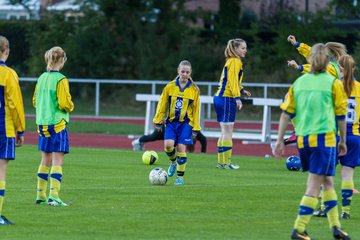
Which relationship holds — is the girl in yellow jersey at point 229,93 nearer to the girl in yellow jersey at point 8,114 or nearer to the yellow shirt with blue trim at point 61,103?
the yellow shirt with blue trim at point 61,103

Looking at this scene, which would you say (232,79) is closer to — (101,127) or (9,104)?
(9,104)

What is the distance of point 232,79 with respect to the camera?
19.0m

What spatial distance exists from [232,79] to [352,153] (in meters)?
7.15

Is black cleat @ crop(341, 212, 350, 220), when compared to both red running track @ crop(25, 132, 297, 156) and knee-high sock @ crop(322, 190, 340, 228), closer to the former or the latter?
knee-high sock @ crop(322, 190, 340, 228)

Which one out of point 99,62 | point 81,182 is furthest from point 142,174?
point 99,62

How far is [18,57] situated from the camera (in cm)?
4644

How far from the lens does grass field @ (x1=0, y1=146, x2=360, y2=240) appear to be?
35.1 feet

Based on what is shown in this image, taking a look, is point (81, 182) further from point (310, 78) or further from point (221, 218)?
point (310, 78)

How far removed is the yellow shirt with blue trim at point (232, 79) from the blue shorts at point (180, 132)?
3234 mm

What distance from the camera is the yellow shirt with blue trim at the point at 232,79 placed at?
62.1ft

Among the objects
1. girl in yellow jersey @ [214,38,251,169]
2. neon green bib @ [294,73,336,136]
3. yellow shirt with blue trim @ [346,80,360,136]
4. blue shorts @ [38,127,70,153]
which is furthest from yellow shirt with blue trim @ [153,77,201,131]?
neon green bib @ [294,73,336,136]

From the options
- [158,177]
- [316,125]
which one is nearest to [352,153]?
[316,125]

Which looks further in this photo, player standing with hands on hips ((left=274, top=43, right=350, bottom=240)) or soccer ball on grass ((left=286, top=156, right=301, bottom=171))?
soccer ball on grass ((left=286, top=156, right=301, bottom=171))

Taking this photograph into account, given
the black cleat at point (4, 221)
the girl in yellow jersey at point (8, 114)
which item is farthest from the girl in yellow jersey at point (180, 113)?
the girl in yellow jersey at point (8, 114)
